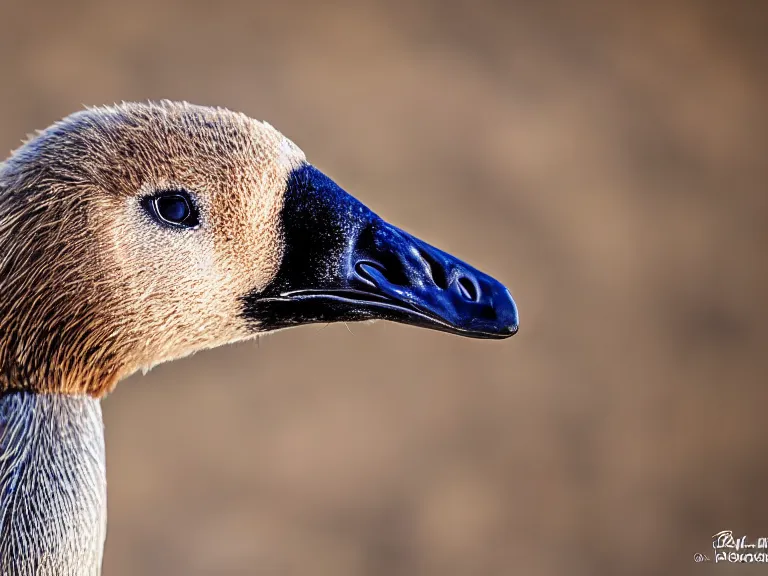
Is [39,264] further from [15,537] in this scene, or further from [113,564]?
[113,564]

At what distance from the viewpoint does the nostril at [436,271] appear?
1180mm

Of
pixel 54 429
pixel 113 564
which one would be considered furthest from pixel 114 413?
pixel 54 429

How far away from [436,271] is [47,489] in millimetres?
561

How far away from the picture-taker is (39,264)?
1.06 metres

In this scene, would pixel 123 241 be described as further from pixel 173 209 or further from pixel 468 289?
pixel 468 289

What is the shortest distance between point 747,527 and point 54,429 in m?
3.79

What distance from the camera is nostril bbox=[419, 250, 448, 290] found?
3.87 feet

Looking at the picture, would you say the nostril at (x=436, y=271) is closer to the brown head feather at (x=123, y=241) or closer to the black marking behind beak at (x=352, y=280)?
the black marking behind beak at (x=352, y=280)

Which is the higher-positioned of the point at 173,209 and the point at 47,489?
the point at 173,209

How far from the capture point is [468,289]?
119cm

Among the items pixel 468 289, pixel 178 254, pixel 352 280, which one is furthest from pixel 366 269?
pixel 178 254

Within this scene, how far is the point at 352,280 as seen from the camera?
1155mm

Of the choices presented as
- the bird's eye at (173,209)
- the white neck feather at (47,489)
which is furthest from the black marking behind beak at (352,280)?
the white neck feather at (47,489)

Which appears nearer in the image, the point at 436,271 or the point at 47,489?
the point at 47,489
